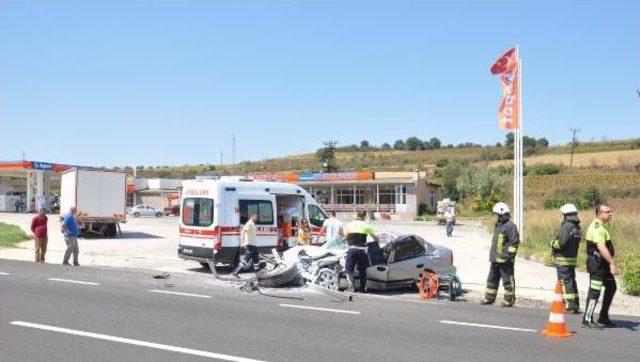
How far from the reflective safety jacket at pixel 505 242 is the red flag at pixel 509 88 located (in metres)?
15.9

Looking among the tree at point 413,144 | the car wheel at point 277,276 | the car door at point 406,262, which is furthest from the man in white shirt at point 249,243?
the tree at point 413,144

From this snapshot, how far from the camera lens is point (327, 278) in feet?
44.7

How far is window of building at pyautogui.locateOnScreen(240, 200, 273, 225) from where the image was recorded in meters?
17.8

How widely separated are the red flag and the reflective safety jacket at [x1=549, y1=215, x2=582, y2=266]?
54.3ft

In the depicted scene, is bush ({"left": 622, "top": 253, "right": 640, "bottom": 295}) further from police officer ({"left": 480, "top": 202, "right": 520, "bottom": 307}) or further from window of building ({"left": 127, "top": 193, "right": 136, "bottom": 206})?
window of building ({"left": 127, "top": 193, "right": 136, "bottom": 206})

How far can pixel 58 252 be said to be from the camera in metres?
24.1

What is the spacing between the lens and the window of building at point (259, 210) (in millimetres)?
17766

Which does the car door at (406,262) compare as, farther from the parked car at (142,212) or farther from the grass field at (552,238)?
the parked car at (142,212)

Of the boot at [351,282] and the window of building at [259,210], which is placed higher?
the window of building at [259,210]

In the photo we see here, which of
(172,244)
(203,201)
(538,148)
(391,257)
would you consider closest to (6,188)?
(172,244)

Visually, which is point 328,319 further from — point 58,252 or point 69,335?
point 58,252

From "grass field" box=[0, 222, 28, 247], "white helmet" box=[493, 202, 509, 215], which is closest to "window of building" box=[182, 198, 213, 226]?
"white helmet" box=[493, 202, 509, 215]

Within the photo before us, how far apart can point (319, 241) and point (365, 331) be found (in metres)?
10.0

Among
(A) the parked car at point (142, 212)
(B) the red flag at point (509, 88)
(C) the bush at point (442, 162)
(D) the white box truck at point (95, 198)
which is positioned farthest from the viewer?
(C) the bush at point (442, 162)
